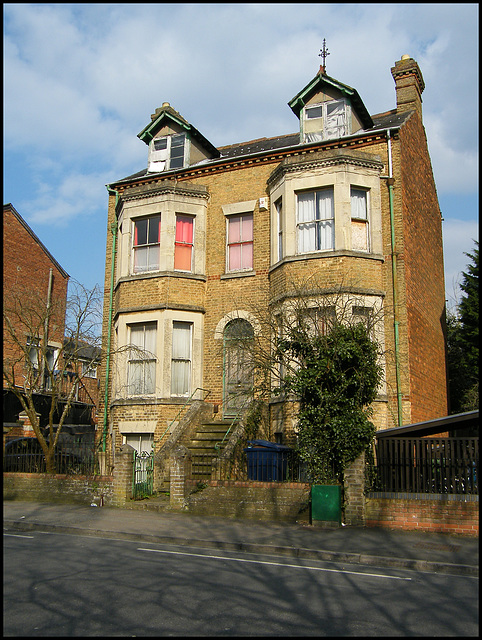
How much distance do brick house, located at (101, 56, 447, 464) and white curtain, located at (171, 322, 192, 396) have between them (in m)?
0.03

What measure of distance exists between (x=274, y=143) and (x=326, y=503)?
14.7 meters

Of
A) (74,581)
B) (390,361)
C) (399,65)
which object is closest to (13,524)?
(74,581)

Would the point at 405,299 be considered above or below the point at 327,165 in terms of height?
below

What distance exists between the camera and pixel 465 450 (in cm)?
1241

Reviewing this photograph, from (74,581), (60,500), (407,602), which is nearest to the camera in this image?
(407,602)

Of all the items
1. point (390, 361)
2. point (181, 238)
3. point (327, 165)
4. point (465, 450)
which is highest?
point (327, 165)

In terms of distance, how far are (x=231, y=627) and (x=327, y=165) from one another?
14.8 metres

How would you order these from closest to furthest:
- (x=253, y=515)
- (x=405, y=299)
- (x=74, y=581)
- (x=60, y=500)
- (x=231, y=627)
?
1. (x=231, y=627)
2. (x=74, y=581)
3. (x=253, y=515)
4. (x=60, y=500)
5. (x=405, y=299)

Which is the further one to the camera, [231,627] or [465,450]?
[465,450]

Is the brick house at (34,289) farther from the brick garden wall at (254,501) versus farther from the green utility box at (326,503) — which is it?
the green utility box at (326,503)

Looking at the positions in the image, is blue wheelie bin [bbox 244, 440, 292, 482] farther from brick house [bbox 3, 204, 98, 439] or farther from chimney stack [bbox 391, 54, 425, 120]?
brick house [bbox 3, 204, 98, 439]

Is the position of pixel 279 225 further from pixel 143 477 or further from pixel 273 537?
pixel 273 537

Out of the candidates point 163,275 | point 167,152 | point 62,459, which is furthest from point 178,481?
point 167,152

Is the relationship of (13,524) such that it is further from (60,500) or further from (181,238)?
(181,238)
